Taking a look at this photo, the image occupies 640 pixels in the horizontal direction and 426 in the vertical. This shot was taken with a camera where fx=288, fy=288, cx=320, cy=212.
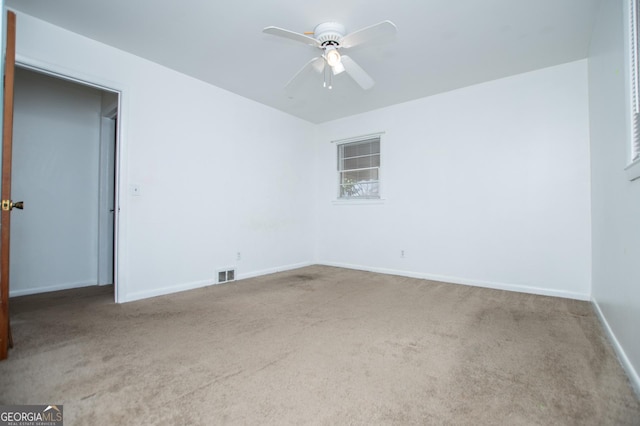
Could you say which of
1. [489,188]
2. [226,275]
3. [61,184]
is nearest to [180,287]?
[226,275]

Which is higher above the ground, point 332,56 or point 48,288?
point 332,56

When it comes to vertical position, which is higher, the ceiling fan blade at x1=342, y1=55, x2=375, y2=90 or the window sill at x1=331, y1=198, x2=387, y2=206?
the ceiling fan blade at x1=342, y1=55, x2=375, y2=90

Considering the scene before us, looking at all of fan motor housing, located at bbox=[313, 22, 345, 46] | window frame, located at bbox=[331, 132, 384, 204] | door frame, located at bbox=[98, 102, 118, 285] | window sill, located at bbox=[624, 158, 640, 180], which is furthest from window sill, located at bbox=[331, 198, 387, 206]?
door frame, located at bbox=[98, 102, 118, 285]

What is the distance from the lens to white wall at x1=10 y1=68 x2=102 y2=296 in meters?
3.32

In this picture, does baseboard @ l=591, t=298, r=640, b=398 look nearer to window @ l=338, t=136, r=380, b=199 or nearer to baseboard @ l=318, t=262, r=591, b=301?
baseboard @ l=318, t=262, r=591, b=301

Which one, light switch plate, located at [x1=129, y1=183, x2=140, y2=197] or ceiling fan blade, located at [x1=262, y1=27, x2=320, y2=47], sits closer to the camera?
ceiling fan blade, located at [x1=262, y1=27, x2=320, y2=47]

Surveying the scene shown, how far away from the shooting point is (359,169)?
498 centimetres

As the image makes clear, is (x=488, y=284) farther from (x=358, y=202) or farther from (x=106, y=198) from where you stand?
(x=106, y=198)

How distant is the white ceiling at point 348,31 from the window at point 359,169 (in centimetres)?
122

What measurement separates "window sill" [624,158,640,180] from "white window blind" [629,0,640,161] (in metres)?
0.04

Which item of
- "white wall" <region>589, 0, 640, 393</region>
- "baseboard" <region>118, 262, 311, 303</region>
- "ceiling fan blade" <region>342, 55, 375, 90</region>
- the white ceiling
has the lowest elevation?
"baseboard" <region>118, 262, 311, 303</region>

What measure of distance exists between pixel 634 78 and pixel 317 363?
8.00 feet

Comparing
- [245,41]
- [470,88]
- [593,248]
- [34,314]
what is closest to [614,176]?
[593,248]

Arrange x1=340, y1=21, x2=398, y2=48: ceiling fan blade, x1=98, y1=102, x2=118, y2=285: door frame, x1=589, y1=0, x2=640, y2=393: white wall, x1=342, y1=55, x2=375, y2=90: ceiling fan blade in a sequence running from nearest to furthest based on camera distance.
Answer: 1. x1=589, y1=0, x2=640, y2=393: white wall
2. x1=340, y1=21, x2=398, y2=48: ceiling fan blade
3. x1=342, y1=55, x2=375, y2=90: ceiling fan blade
4. x1=98, y1=102, x2=118, y2=285: door frame
